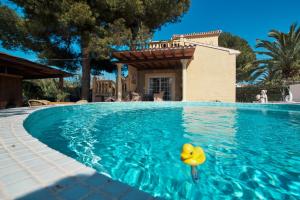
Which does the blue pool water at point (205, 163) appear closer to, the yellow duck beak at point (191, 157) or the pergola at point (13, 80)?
the yellow duck beak at point (191, 157)

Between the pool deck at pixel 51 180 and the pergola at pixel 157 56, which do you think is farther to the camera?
the pergola at pixel 157 56

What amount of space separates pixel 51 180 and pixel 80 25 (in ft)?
40.1

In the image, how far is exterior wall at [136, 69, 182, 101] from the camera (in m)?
15.7

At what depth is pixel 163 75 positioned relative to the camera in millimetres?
16016

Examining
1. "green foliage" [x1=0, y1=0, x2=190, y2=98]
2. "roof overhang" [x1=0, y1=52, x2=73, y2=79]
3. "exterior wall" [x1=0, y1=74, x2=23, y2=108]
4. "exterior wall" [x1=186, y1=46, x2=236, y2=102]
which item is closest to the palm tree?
"exterior wall" [x1=186, y1=46, x2=236, y2=102]

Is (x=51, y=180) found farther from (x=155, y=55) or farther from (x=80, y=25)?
(x=80, y=25)

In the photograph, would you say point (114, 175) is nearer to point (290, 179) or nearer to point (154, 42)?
point (290, 179)

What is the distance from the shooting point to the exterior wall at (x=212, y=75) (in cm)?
1377

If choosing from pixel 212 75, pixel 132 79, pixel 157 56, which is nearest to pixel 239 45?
pixel 212 75

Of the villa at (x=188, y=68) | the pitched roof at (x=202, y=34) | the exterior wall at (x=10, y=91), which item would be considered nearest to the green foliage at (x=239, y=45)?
the pitched roof at (x=202, y=34)

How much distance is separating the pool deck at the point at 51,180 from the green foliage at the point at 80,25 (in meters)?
10.4

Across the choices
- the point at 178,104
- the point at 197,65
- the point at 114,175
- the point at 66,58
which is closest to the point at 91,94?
the point at 66,58

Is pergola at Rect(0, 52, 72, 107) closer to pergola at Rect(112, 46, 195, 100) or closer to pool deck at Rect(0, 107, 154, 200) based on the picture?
pergola at Rect(112, 46, 195, 100)

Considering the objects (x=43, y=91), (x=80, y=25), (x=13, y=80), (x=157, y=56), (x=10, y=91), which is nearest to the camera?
(x=10, y=91)
